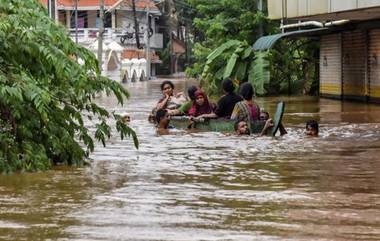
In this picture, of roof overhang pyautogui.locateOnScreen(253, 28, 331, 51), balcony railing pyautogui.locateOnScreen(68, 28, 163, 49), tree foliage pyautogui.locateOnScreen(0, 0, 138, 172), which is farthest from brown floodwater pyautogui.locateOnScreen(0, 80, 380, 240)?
balcony railing pyautogui.locateOnScreen(68, 28, 163, 49)

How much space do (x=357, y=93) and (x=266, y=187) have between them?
21.1m

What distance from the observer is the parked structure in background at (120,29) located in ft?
197

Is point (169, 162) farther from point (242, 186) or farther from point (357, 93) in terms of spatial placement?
point (357, 93)

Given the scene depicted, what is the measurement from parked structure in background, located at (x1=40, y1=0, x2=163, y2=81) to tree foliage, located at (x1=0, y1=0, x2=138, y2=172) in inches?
1618

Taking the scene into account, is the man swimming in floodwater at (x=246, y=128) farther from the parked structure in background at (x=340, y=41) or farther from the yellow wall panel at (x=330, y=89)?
the yellow wall panel at (x=330, y=89)

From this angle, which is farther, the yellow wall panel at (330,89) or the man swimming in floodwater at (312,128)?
the yellow wall panel at (330,89)

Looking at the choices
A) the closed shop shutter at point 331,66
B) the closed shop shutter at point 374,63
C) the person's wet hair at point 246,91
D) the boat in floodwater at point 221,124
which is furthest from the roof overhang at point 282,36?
the person's wet hair at point 246,91

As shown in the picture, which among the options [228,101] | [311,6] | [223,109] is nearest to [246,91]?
[228,101]

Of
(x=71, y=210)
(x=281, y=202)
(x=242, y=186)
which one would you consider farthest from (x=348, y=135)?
(x=71, y=210)

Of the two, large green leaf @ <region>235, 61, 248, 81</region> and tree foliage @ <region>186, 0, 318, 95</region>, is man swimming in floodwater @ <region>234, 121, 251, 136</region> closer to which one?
tree foliage @ <region>186, 0, 318, 95</region>

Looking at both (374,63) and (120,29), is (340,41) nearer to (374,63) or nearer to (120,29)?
(374,63)

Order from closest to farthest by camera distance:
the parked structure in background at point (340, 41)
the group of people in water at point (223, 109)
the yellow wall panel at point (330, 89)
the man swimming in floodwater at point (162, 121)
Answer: the group of people in water at point (223, 109) → the man swimming in floodwater at point (162, 121) → the parked structure in background at point (340, 41) → the yellow wall panel at point (330, 89)

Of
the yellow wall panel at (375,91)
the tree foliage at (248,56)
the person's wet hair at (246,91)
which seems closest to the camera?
the person's wet hair at (246,91)

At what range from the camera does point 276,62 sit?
35.9 meters
